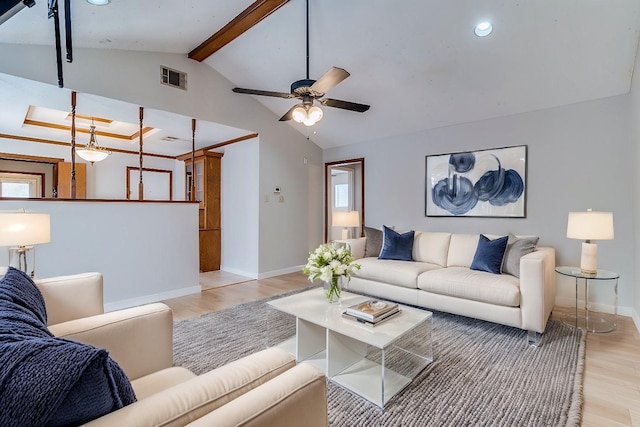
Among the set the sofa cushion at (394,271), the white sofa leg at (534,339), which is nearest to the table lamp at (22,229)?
the sofa cushion at (394,271)

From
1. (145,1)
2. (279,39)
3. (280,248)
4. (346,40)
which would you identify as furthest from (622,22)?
(280,248)

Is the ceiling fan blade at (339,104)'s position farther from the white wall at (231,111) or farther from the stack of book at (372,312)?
the white wall at (231,111)

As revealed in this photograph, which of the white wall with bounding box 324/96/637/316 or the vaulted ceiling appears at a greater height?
the vaulted ceiling

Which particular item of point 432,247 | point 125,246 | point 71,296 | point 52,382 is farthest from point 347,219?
point 52,382

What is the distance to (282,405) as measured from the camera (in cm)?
82

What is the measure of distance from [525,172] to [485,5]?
2001 mm

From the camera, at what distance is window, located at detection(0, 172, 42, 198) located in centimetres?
550

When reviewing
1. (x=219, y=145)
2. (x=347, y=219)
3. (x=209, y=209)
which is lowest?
(x=347, y=219)

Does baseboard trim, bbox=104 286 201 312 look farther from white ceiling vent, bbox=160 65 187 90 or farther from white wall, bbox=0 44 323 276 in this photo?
white ceiling vent, bbox=160 65 187 90

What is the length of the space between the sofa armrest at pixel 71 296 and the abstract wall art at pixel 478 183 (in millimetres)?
3998

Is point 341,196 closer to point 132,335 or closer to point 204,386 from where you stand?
point 132,335

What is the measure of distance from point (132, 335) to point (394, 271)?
8.68 ft

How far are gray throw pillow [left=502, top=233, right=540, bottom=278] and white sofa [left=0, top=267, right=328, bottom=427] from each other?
2828 mm

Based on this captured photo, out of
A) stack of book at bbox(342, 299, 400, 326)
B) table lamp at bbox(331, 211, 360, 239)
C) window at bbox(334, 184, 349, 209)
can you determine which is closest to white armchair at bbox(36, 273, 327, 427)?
stack of book at bbox(342, 299, 400, 326)
